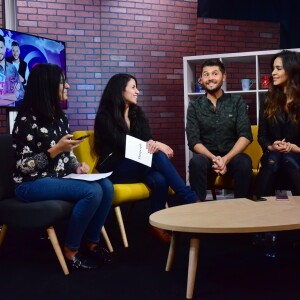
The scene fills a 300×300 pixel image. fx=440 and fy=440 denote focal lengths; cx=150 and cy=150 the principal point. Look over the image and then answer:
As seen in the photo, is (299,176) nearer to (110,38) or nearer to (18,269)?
(18,269)

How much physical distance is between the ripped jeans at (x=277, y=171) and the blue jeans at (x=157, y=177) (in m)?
0.45

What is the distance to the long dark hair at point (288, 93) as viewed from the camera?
3055 mm

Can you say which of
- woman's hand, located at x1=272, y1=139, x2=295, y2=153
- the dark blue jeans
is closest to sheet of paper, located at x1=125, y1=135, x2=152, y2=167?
the dark blue jeans

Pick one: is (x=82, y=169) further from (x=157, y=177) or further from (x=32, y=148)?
(x=157, y=177)

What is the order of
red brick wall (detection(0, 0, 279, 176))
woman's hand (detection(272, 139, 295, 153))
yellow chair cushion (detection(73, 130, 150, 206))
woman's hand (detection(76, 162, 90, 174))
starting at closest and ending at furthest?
woman's hand (detection(76, 162, 90, 174)) < yellow chair cushion (detection(73, 130, 150, 206)) < woman's hand (detection(272, 139, 295, 153)) < red brick wall (detection(0, 0, 279, 176))

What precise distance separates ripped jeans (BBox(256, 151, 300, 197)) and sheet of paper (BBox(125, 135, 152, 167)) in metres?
0.74

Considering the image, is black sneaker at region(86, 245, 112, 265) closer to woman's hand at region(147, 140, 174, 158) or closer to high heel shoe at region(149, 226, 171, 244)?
high heel shoe at region(149, 226, 171, 244)

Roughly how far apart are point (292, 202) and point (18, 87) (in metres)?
2.21

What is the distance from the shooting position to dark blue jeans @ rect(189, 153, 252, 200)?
294 cm

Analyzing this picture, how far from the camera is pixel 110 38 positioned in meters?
5.34

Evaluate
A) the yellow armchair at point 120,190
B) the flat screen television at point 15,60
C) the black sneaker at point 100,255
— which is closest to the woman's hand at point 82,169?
the yellow armchair at point 120,190

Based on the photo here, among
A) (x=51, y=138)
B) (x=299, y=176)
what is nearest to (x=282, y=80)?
(x=299, y=176)

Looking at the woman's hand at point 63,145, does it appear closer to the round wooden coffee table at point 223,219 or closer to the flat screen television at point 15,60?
the round wooden coffee table at point 223,219

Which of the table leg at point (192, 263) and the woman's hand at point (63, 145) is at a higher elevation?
the woman's hand at point (63, 145)
